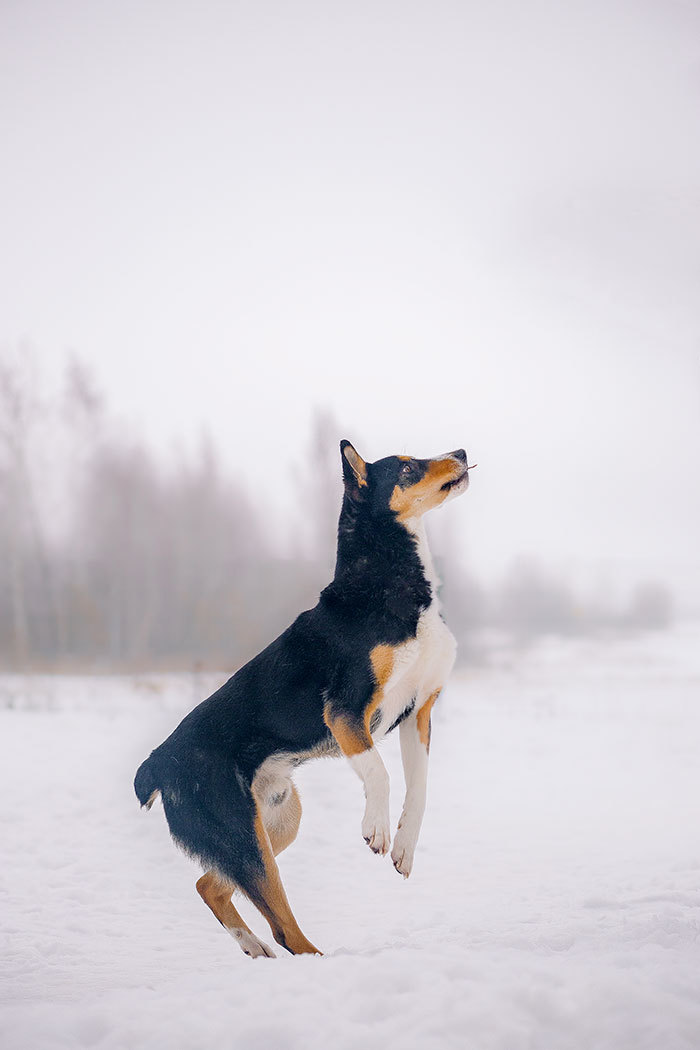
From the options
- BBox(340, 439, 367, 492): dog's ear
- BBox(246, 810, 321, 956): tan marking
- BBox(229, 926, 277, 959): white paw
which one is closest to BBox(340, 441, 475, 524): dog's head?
BBox(340, 439, 367, 492): dog's ear

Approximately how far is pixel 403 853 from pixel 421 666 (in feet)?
2.08

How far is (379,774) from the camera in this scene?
2801mm

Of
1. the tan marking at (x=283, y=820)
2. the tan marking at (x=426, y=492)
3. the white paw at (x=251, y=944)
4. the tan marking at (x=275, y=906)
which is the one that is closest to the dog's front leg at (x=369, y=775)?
the tan marking at (x=275, y=906)

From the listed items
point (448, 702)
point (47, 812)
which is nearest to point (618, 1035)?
point (47, 812)

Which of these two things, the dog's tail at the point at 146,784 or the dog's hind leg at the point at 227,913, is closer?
the dog's hind leg at the point at 227,913

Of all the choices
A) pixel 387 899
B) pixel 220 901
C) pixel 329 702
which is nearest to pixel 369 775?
pixel 329 702

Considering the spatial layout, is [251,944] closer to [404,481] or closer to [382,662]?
[382,662]

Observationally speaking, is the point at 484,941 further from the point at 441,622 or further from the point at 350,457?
the point at 350,457

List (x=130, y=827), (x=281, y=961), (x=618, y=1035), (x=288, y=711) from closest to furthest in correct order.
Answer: (x=618, y=1035) → (x=281, y=961) → (x=288, y=711) → (x=130, y=827)

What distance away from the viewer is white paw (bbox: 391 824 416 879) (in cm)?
287

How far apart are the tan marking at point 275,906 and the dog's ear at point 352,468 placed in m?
1.31

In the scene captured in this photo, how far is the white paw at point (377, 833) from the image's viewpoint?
9.05 ft

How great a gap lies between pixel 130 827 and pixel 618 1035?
4386 millimetres

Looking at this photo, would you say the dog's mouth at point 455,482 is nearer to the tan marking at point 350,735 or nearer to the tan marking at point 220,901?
the tan marking at point 350,735
